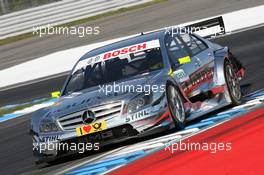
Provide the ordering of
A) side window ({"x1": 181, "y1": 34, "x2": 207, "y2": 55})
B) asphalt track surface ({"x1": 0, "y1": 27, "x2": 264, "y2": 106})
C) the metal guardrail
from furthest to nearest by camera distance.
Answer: the metal guardrail
asphalt track surface ({"x1": 0, "y1": 27, "x2": 264, "y2": 106})
side window ({"x1": 181, "y1": 34, "x2": 207, "y2": 55})

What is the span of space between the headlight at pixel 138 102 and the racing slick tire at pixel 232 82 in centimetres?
187

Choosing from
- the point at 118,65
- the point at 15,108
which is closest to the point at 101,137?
the point at 118,65

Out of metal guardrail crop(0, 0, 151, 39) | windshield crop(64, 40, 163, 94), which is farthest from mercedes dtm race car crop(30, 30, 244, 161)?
metal guardrail crop(0, 0, 151, 39)

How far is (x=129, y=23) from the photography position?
2728 centimetres

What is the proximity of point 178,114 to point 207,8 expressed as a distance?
18739mm

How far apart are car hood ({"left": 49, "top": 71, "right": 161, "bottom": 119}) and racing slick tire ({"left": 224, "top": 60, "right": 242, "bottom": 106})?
4.54ft

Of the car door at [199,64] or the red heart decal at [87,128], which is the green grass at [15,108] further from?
the red heart decal at [87,128]

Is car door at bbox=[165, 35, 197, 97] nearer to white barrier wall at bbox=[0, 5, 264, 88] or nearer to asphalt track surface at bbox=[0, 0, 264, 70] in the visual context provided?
white barrier wall at bbox=[0, 5, 264, 88]

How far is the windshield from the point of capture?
367 inches

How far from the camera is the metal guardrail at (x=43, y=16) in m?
28.0

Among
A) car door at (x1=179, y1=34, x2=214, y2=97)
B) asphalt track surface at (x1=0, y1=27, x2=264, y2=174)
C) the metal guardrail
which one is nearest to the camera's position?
asphalt track surface at (x1=0, y1=27, x2=264, y2=174)

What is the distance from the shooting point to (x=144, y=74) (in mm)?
9117

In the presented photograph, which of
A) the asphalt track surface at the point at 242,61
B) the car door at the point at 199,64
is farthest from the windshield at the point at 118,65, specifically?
the asphalt track surface at the point at 242,61

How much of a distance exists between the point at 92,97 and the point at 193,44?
2142mm
